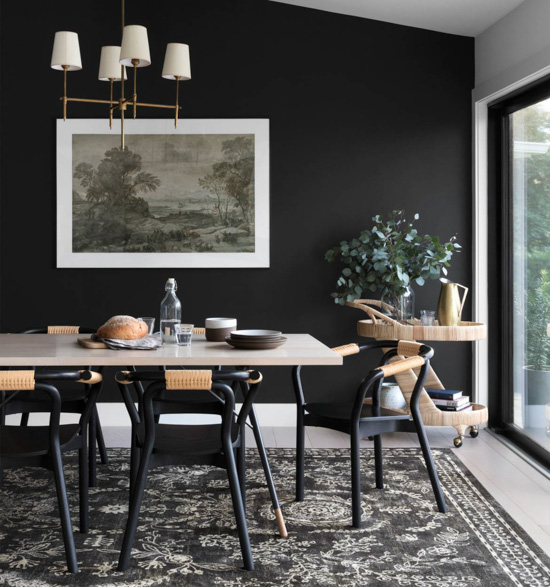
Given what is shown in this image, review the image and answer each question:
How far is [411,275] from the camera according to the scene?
4.83 metres

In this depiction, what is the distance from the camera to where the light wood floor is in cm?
336

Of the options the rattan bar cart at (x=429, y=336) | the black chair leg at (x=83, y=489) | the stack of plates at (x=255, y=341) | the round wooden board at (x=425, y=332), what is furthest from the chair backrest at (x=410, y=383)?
the black chair leg at (x=83, y=489)

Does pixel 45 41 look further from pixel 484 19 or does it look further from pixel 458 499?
pixel 458 499

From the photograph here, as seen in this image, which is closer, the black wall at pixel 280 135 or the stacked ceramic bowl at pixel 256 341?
the stacked ceramic bowl at pixel 256 341

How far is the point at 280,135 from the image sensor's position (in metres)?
5.18

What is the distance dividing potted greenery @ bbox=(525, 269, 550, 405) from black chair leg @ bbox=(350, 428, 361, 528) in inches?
69.2

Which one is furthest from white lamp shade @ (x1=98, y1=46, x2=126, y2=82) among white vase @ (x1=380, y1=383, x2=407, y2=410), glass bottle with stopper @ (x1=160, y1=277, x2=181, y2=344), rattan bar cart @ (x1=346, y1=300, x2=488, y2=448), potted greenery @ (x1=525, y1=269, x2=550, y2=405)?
potted greenery @ (x1=525, y1=269, x2=550, y2=405)

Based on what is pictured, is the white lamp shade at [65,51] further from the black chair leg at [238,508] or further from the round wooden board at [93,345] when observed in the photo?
the black chair leg at [238,508]

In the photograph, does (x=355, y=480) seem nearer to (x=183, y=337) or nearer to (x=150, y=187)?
(x=183, y=337)

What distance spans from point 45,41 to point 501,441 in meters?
4.10

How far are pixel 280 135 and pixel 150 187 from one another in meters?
0.98

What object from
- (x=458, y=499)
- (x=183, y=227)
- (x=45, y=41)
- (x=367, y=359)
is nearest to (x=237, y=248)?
(x=183, y=227)

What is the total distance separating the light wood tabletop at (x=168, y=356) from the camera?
2.96m

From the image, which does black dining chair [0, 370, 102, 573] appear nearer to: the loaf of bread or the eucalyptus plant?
the loaf of bread
